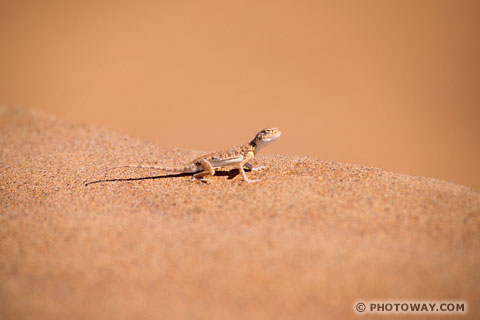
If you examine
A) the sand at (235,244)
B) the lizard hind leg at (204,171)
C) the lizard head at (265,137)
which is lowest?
the sand at (235,244)

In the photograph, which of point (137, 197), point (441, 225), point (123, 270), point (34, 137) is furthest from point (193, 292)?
point (34, 137)

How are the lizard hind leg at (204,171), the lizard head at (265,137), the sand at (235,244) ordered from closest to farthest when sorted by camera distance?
the sand at (235,244) < the lizard hind leg at (204,171) < the lizard head at (265,137)

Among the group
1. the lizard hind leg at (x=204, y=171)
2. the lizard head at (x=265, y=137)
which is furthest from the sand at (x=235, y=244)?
the lizard head at (x=265, y=137)

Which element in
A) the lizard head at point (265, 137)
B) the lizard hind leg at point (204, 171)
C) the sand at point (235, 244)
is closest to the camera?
the sand at point (235, 244)

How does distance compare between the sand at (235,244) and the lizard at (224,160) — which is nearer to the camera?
the sand at (235,244)

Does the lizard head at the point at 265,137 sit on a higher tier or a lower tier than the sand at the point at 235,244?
higher

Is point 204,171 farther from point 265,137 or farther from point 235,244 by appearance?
point 235,244

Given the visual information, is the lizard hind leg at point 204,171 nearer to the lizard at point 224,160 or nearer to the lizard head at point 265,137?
the lizard at point 224,160
